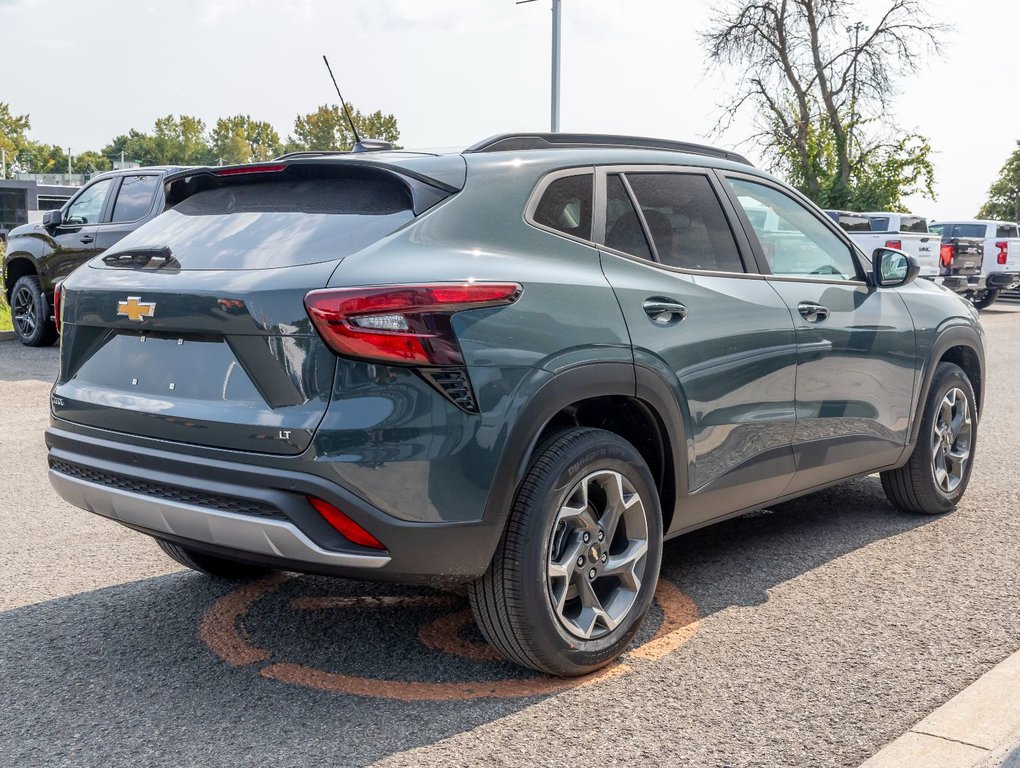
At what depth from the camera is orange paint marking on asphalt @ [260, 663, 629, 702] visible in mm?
3623

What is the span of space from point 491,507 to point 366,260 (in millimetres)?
790

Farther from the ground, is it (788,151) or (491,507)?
(788,151)

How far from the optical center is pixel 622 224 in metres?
4.14

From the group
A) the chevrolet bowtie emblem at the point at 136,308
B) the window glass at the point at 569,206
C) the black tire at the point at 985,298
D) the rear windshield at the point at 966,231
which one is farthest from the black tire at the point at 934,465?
the rear windshield at the point at 966,231

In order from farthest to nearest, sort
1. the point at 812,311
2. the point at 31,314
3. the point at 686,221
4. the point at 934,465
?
the point at 31,314
the point at 934,465
the point at 812,311
the point at 686,221

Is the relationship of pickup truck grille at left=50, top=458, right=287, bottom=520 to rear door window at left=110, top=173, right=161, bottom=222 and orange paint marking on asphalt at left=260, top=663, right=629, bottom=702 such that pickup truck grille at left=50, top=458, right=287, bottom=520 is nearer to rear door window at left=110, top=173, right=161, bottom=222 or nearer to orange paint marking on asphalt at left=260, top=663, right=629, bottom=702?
orange paint marking on asphalt at left=260, top=663, right=629, bottom=702

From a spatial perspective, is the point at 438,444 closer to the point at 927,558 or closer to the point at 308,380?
the point at 308,380

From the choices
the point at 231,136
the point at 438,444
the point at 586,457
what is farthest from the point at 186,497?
the point at 231,136

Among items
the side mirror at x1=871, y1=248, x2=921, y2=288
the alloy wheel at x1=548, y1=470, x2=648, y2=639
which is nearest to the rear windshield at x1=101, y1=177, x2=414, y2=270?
the alloy wheel at x1=548, y1=470, x2=648, y2=639

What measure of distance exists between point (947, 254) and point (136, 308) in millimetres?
22596

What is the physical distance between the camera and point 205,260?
366 cm

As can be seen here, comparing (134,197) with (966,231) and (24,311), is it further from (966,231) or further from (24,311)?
(966,231)

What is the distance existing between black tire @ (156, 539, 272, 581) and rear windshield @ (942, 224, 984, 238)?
25.8m

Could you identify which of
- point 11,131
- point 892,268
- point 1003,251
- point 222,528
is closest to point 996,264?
point 1003,251
